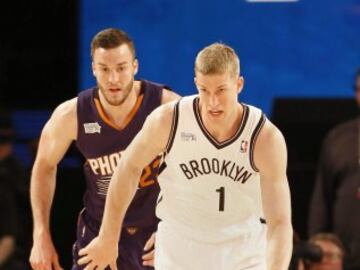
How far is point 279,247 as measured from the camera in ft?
17.7

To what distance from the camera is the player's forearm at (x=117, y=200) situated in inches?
220

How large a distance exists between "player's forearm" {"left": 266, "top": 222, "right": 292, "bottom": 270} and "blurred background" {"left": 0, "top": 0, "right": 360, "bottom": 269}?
3.37 metres

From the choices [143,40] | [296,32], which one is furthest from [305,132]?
[143,40]

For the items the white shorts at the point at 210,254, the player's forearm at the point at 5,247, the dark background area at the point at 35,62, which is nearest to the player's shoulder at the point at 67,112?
the white shorts at the point at 210,254

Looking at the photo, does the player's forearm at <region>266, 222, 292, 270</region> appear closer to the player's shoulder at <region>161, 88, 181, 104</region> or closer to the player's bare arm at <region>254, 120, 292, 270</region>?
the player's bare arm at <region>254, 120, 292, 270</region>

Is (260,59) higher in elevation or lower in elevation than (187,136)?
lower

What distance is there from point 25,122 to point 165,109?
12.7 feet

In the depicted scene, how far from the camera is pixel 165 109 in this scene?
5.71 m

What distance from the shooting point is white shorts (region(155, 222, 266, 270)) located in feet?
19.1

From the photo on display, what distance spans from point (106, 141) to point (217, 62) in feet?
4.64

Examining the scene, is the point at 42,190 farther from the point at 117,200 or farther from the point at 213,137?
the point at 213,137

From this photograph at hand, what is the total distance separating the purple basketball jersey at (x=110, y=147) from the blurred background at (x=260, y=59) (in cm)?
211

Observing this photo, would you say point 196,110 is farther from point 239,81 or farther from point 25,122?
point 25,122

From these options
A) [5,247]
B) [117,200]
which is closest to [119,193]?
[117,200]
